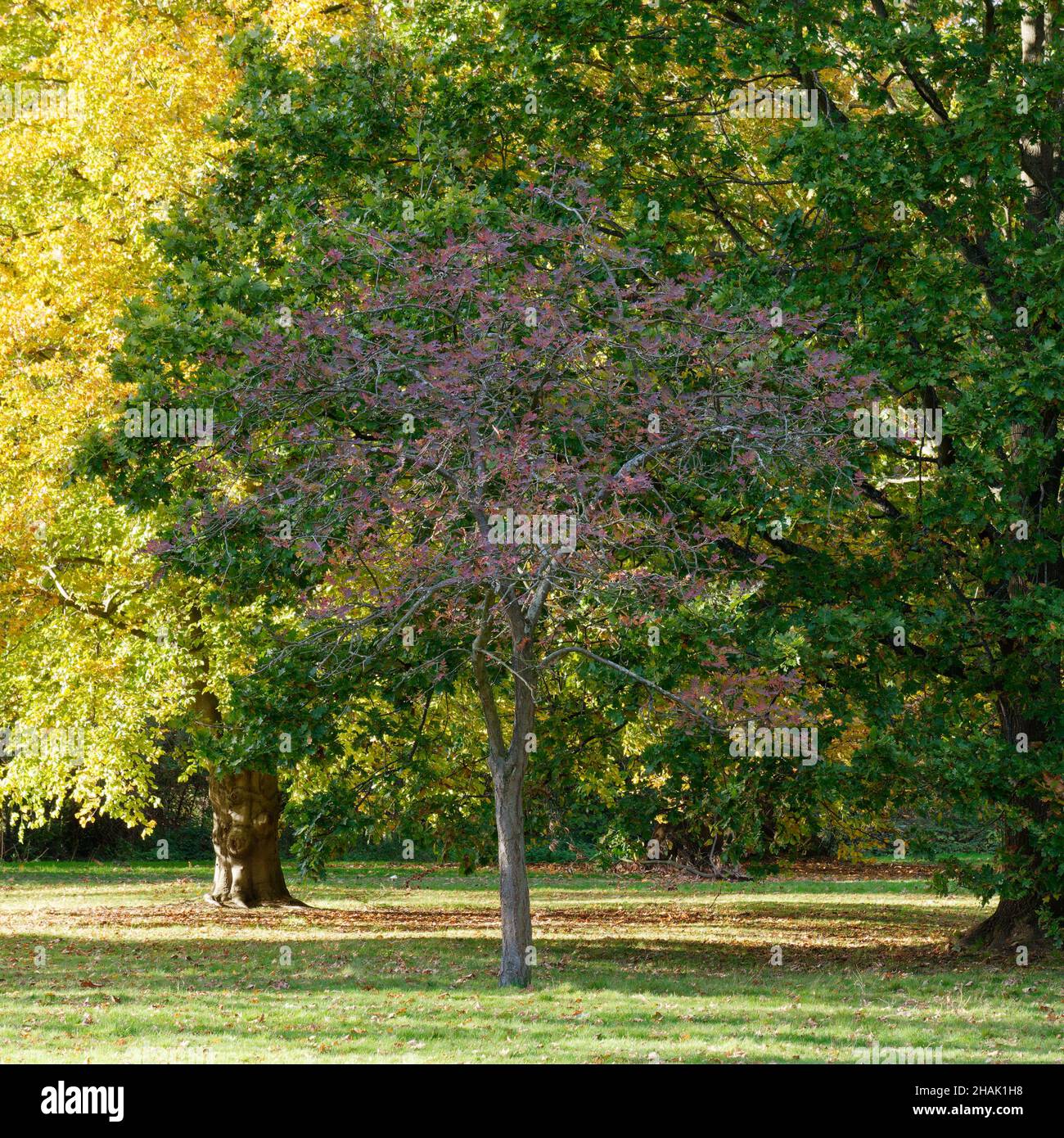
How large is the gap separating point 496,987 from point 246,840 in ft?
29.4

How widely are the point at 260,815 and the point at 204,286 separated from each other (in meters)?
9.74

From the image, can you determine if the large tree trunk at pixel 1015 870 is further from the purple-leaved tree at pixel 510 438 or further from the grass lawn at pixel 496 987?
the purple-leaved tree at pixel 510 438

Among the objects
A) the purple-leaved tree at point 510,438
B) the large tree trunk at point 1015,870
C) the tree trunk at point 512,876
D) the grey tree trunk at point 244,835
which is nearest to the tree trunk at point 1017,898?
the large tree trunk at point 1015,870

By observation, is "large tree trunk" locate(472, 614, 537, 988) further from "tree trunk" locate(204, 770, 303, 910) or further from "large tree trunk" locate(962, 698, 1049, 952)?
"tree trunk" locate(204, 770, 303, 910)

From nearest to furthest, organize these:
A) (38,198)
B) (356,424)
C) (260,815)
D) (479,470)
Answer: (479,470), (356,424), (38,198), (260,815)

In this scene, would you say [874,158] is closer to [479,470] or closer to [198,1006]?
[479,470]

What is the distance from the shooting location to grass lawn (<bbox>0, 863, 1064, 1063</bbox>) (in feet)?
28.2

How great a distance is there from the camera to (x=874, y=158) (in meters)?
11.6

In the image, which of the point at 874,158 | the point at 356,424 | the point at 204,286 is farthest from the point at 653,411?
the point at 204,286

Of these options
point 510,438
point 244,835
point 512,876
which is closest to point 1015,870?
point 512,876

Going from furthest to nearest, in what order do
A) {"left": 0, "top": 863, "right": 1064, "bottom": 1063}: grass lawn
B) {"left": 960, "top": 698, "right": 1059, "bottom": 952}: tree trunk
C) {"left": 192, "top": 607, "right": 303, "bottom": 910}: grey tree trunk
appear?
{"left": 192, "top": 607, "right": 303, "bottom": 910}: grey tree trunk, {"left": 960, "top": 698, "right": 1059, "bottom": 952}: tree trunk, {"left": 0, "top": 863, "right": 1064, "bottom": 1063}: grass lawn

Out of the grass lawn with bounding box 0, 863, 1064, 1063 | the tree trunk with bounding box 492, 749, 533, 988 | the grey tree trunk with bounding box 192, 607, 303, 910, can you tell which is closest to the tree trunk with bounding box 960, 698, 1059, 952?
the grass lawn with bounding box 0, 863, 1064, 1063

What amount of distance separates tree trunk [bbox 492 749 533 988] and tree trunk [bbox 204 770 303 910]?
8.57 meters
